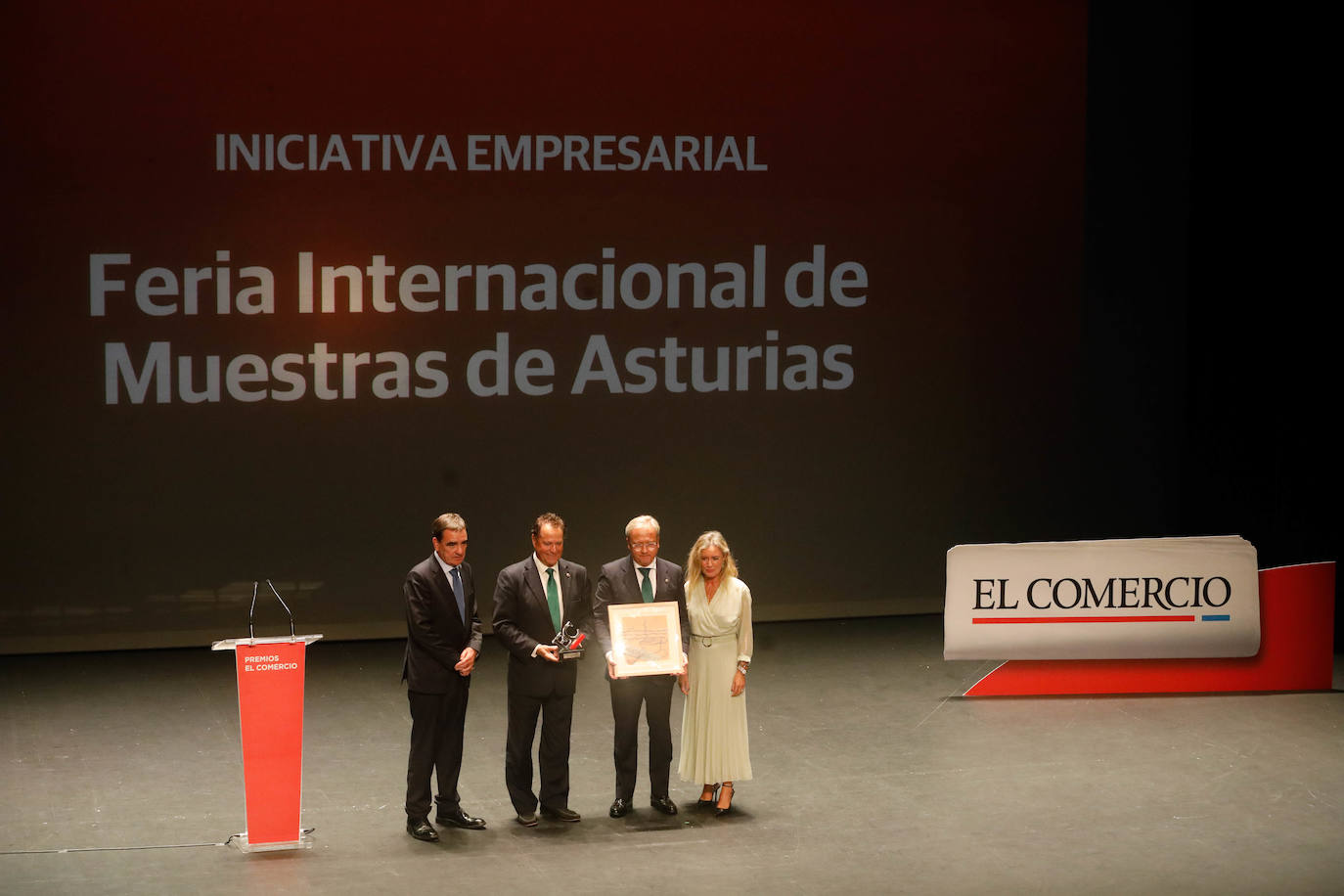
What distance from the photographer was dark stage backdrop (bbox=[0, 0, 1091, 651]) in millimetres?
10203

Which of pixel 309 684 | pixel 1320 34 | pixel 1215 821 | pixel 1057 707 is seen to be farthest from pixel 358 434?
pixel 1320 34

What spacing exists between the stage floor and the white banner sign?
0.97ft

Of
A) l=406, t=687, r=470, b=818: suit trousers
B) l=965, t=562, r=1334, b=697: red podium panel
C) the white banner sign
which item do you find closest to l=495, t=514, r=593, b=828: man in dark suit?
l=406, t=687, r=470, b=818: suit trousers

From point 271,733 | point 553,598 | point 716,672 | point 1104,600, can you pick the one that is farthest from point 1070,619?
point 271,733

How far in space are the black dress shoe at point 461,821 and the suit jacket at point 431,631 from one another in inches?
21.5

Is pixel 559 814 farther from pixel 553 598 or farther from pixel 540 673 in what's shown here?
pixel 553 598

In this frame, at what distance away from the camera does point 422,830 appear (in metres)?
7.27

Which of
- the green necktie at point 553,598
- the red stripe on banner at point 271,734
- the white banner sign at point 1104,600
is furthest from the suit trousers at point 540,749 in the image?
the white banner sign at point 1104,600

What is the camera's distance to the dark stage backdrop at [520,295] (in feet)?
33.5

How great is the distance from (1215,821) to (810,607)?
4.23 meters

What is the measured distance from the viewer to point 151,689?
32.1ft

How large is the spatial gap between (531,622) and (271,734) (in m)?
1.13

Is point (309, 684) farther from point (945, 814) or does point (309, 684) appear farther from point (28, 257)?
point (945, 814)

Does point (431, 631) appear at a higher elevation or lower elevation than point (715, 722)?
higher
